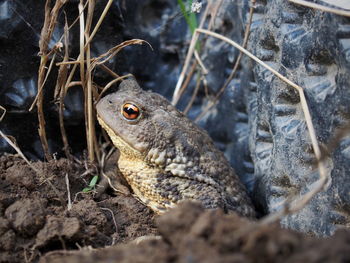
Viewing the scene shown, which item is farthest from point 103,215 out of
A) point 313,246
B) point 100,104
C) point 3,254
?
point 313,246

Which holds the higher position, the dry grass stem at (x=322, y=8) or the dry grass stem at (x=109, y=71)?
the dry grass stem at (x=322, y=8)

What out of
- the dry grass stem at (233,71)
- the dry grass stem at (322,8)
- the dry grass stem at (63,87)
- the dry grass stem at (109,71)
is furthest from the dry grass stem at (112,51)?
the dry grass stem at (322,8)

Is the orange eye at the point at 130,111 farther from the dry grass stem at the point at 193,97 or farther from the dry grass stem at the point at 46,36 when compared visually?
the dry grass stem at the point at 193,97

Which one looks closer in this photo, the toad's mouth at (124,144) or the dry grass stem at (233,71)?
the toad's mouth at (124,144)

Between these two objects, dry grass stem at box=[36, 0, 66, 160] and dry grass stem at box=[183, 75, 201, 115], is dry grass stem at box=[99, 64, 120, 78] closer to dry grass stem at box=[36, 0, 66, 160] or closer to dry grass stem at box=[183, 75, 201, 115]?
dry grass stem at box=[36, 0, 66, 160]

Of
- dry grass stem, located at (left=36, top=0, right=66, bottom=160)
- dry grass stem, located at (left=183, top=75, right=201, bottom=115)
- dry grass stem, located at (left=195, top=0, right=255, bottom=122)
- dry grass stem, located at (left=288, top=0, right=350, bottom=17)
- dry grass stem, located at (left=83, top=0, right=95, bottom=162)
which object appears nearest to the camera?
dry grass stem, located at (left=288, top=0, right=350, bottom=17)

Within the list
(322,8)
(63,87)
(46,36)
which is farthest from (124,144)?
(322,8)

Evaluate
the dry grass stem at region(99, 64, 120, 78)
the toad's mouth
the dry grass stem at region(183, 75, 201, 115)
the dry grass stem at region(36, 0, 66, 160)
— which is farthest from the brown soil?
the dry grass stem at region(183, 75, 201, 115)

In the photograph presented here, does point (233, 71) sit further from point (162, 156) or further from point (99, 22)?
point (99, 22)
